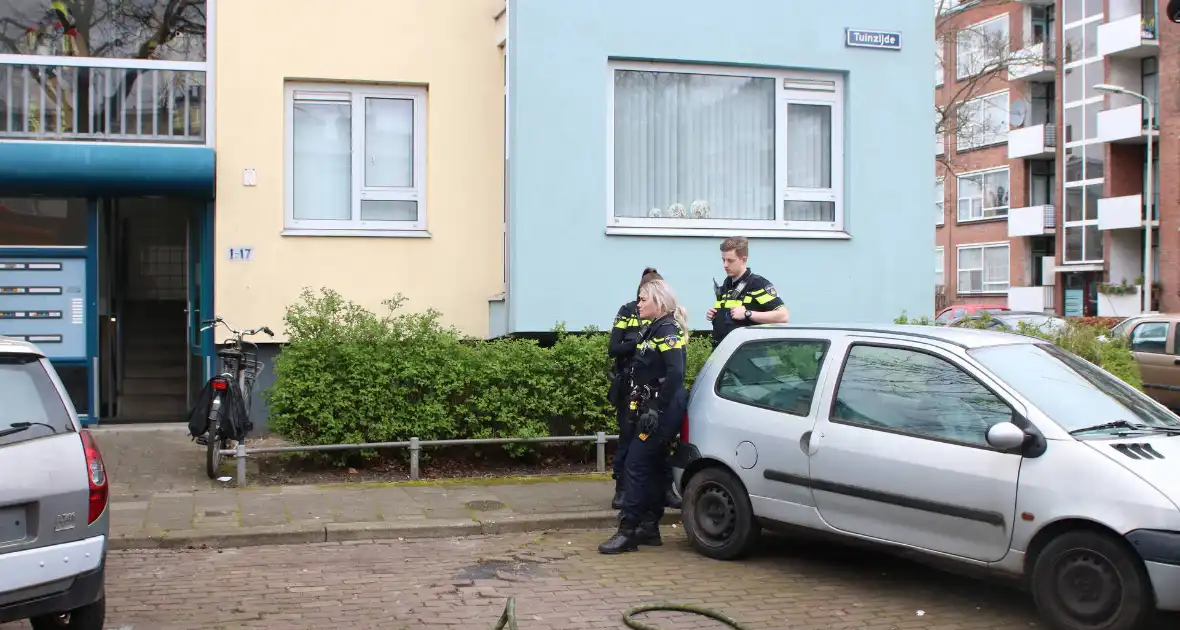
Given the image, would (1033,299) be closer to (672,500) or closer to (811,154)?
(811,154)

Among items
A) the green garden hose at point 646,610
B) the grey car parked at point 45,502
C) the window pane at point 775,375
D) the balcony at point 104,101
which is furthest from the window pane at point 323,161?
the green garden hose at point 646,610

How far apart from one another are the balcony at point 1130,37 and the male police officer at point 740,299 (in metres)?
35.0

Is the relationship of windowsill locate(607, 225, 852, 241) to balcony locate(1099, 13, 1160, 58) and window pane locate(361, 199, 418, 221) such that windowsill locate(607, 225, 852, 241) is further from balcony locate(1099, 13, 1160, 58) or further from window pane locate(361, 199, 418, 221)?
balcony locate(1099, 13, 1160, 58)

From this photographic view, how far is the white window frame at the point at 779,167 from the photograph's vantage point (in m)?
11.1

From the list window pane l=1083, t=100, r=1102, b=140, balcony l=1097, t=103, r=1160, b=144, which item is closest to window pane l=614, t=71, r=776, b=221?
balcony l=1097, t=103, r=1160, b=144

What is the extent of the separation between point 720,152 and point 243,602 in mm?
7138

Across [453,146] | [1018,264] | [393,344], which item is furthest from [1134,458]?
[1018,264]

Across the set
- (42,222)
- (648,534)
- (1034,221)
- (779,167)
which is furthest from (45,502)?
(1034,221)

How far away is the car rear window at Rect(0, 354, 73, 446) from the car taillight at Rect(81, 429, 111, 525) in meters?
0.12

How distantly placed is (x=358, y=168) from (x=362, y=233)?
2.30 feet

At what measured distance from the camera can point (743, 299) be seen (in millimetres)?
8430

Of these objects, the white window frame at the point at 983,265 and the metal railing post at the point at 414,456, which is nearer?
the metal railing post at the point at 414,456

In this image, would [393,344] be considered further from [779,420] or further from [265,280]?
[779,420]

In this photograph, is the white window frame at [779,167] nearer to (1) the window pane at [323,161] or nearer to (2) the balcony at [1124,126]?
(1) the window pane at [323,161]
